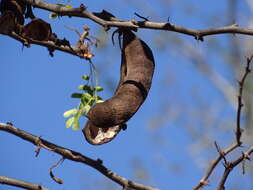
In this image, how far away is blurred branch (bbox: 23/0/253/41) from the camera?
2.91 m

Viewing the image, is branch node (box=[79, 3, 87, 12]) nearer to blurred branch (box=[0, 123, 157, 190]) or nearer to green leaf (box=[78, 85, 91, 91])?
green leaf (box=[78, 85, 91, 91])

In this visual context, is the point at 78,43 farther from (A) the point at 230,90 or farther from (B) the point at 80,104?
(A) the point at 230,90

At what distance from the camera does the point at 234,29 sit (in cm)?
288

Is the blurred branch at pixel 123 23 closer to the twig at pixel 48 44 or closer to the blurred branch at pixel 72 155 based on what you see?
the twig at pixel 48 44

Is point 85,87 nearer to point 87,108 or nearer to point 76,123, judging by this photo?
point 87,108

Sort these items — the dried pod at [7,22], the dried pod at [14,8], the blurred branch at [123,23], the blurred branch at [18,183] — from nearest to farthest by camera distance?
1. the blurred branch at [18,183]
2. the blurred branch at [123,23]
3. the dried pod at [7,22]
4. the dried pod at [14,8]

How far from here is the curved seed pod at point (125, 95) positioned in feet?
10.4

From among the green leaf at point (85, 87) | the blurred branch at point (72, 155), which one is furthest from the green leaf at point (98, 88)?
the blurred branch at point (72, 155)

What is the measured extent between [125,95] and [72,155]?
45 cm

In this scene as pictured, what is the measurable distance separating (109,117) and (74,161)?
296 millimetres

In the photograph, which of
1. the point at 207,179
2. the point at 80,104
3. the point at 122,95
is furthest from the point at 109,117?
the point at 207,179

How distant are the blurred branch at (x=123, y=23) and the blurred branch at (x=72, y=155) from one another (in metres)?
0.61

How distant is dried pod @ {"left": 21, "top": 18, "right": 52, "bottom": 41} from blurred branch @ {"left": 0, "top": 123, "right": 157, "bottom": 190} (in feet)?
1.52

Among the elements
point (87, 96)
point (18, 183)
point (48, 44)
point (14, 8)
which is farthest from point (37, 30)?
point (18, 183)
